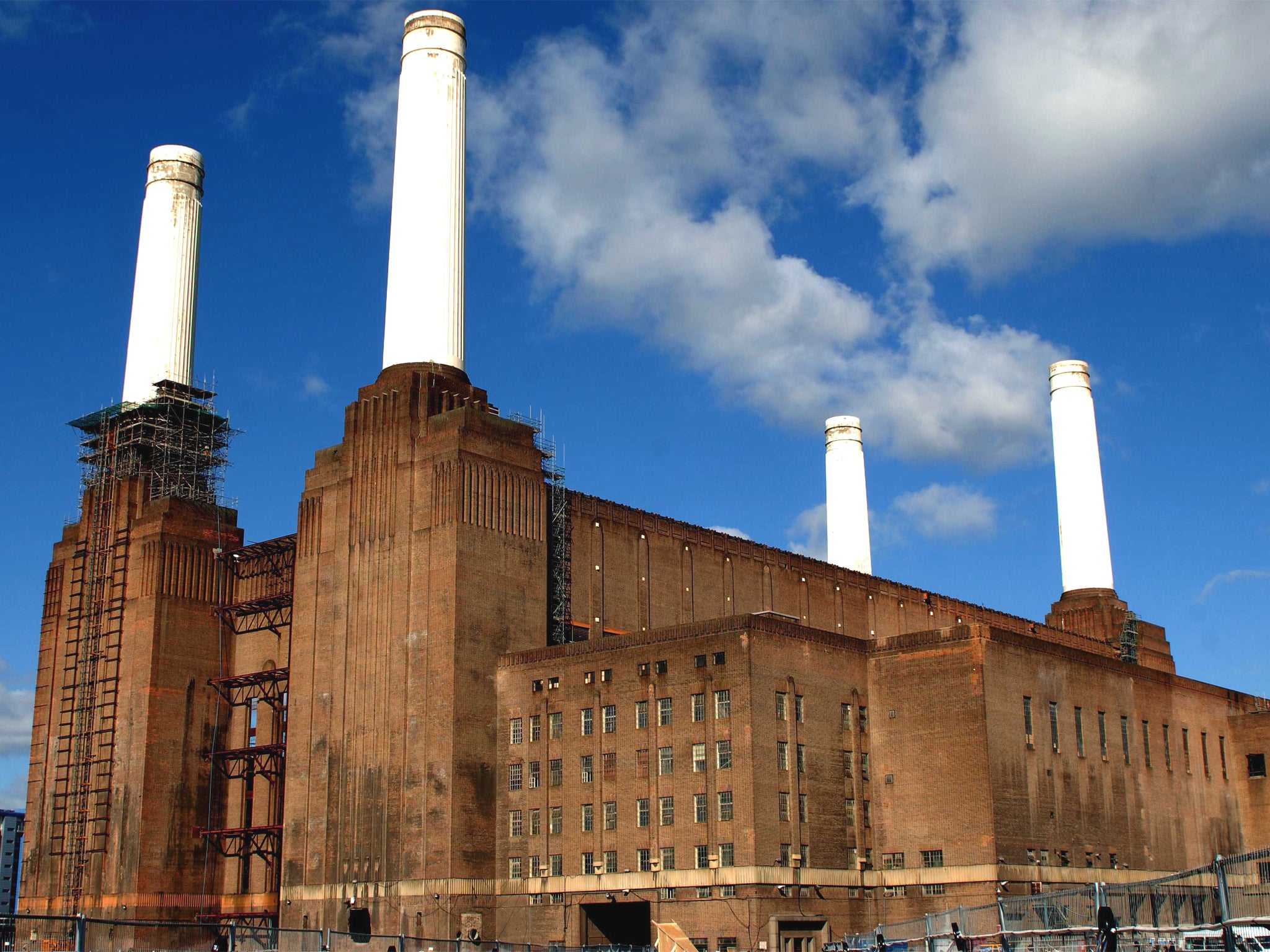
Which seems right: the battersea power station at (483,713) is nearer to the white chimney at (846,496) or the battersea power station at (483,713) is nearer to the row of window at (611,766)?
the row of window at (611,766)

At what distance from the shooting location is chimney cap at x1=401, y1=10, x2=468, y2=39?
88125 millimetres

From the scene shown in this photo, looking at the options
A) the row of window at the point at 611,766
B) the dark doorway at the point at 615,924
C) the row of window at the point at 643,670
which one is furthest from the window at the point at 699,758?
the dark doorway at the point at 615,924

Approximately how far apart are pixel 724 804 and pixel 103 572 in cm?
4506

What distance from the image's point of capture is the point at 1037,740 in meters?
74.4

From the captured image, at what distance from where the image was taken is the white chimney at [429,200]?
83000mm

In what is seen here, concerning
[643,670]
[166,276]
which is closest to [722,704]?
[643,670]

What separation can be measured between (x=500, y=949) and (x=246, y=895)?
2477 centimetres

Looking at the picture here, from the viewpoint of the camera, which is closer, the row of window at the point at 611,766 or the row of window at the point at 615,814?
the row of window at the point at 615,814

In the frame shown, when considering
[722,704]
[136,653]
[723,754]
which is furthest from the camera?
[136,653]

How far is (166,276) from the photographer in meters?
99.8

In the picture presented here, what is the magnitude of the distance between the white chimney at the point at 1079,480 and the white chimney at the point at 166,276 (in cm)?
6562

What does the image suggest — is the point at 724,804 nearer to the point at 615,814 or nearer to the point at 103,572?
the point at 615,814

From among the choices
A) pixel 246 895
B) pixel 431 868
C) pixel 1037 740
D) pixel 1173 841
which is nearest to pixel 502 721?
pixel 431 868

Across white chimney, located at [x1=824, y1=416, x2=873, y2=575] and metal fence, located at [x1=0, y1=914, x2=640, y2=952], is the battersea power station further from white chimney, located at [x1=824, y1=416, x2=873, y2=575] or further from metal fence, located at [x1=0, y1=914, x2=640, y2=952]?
white chimney, located at [x1=824, y1=416, x2=873, y2=575]
